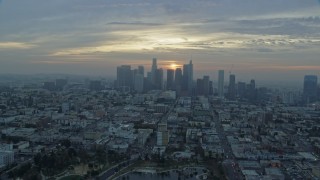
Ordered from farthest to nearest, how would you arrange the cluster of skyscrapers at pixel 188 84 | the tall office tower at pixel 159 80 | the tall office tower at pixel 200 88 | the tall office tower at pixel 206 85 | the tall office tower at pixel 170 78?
the tall office tower at pixel 159 80 < the tall office tower at pixel 170 78 < the tall office tower at pixel 200 88 < the tall office tower at pixel 206 85 < the cluster of skyscrapers at pixel 188 84

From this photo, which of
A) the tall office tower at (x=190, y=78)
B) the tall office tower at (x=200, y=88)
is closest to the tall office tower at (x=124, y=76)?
the tall office tower at (x=190, y=78)

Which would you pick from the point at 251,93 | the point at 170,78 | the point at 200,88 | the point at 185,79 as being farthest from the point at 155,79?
the point at 251,93

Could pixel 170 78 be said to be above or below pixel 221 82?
above

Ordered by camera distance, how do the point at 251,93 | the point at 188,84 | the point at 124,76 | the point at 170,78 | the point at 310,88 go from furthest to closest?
the point at 124,76 < the point at 170,78 < the point at 188,84 < the point at 251,93 < the point at 310,88

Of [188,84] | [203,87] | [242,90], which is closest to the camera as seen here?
[242,90]

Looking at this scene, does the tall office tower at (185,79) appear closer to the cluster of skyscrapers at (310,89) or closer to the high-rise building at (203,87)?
the high-rise building at (203,87)

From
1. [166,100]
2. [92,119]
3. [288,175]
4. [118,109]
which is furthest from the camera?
[166,100]

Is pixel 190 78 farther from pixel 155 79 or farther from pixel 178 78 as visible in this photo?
pixel 155 79

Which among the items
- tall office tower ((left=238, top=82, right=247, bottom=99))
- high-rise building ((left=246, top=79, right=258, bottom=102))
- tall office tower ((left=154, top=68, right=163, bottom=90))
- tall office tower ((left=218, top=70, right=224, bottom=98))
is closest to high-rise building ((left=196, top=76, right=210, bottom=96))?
tall office tower ((left=218, top=70, right=224, bottom=98))

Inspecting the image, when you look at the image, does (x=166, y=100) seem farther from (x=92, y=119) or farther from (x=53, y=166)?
(x=53, y=166)

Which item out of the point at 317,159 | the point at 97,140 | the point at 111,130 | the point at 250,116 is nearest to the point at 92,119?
the point at 111,130

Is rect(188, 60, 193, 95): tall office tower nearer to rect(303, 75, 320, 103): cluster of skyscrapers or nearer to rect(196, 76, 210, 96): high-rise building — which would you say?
rect(196, 76, 210, 96): high-rise building
